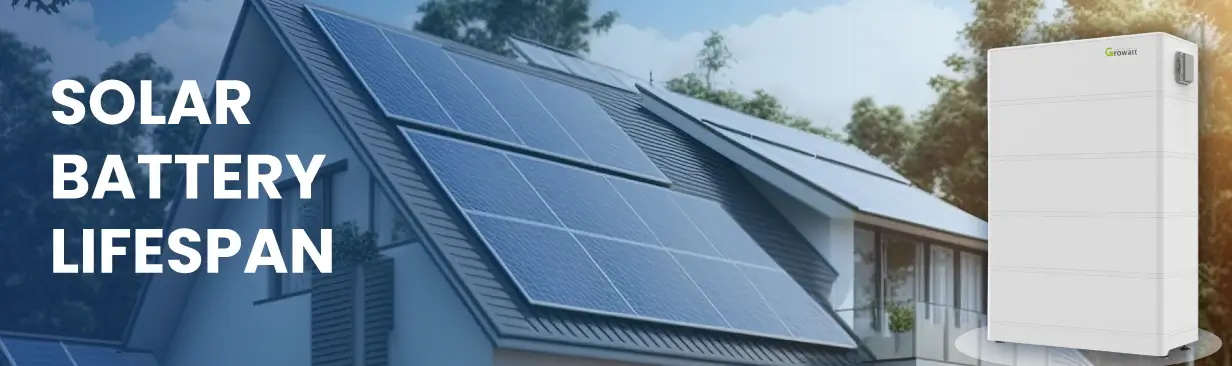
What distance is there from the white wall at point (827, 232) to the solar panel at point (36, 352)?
4.14m

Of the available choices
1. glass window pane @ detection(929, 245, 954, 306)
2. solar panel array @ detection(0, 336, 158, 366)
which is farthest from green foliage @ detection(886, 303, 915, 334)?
solar panel array @ detection(0, 336, 158, 366)

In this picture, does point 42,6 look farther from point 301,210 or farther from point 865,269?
point 865,269

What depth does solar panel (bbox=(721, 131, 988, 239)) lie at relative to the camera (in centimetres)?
909

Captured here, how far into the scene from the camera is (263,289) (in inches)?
251

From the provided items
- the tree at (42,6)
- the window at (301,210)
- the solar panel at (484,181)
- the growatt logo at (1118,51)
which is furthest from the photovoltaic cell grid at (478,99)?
the growatt logo at (1118,51)

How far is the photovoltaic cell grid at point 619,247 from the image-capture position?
6641mm

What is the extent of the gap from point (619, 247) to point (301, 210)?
147 cm

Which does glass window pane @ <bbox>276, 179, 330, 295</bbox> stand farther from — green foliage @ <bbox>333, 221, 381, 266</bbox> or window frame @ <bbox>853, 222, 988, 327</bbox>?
window frame @ <bbox>853, 222, 988, 327</bbox>

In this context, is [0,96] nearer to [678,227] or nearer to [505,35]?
[505,35]

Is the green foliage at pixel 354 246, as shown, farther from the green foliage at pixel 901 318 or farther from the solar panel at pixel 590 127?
the green foliage at pixel 901 318

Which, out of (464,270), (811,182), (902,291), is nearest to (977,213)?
(902,291)

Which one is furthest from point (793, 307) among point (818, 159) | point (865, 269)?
point (818, 159)

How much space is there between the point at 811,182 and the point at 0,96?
423 centimetres

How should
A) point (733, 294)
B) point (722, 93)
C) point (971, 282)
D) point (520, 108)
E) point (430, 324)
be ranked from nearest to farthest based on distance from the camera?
point (430, 324), point (520, 108), point (733, 294), point (722, 93), point (971, 282)
